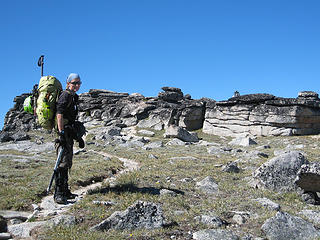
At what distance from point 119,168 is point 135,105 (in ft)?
137

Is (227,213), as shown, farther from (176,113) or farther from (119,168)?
(176,113)

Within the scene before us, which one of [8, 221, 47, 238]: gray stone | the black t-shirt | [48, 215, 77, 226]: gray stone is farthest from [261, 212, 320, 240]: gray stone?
the black t-shirt

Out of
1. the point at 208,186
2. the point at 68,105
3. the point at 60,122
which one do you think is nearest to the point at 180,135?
the point at 208,186

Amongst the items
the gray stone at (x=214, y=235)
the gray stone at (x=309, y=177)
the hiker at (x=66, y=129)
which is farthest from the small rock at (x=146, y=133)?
the gray stone at (x=214, y=235)

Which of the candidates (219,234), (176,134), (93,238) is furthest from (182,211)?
(176,134)

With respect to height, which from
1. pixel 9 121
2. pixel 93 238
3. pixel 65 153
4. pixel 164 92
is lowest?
pixel 93 238

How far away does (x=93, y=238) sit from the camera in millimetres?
6055

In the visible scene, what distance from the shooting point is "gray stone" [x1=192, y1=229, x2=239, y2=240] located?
6217 millimetres

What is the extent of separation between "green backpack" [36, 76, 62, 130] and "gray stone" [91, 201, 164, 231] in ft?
13.9

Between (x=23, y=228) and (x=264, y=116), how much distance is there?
3772 centimetres

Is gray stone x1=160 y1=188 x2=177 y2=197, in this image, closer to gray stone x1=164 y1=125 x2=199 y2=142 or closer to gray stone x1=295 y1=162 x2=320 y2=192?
gray stone x1=295 y1=162 x2=320 y2=192

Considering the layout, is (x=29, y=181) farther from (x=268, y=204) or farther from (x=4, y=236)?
(x=268, y=204)

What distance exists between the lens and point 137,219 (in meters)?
6.93

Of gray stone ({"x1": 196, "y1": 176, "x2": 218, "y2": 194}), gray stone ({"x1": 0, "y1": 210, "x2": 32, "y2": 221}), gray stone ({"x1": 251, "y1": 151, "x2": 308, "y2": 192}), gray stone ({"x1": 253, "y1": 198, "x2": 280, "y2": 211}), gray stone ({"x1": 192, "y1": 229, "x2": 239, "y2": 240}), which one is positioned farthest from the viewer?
gray stone ({"x1": 196, "y1": 176, "x2": 218, "y2": 194})
